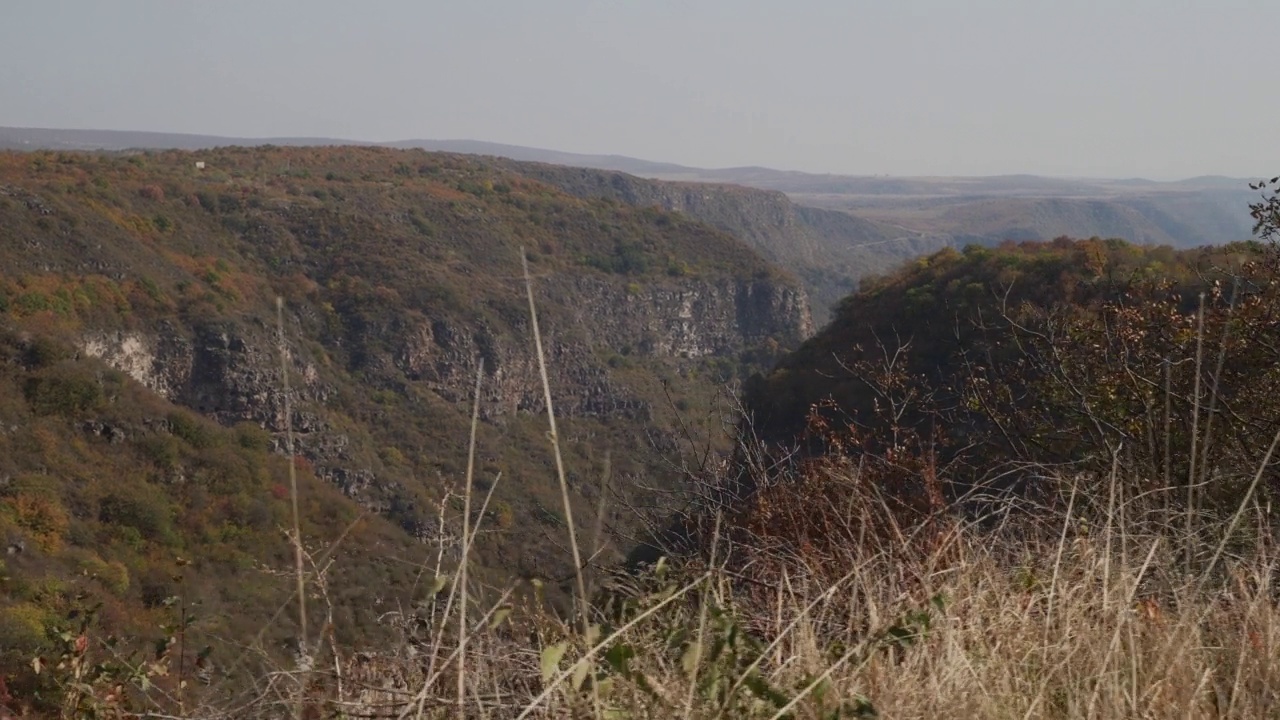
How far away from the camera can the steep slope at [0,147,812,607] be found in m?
33.3

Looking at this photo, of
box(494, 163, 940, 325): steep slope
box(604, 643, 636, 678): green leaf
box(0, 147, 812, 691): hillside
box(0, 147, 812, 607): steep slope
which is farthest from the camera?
box(494, 163, 940, 325): steep slope

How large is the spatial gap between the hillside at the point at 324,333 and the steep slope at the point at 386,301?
0.39ft

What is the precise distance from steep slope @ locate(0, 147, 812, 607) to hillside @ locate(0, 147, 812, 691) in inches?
4.7

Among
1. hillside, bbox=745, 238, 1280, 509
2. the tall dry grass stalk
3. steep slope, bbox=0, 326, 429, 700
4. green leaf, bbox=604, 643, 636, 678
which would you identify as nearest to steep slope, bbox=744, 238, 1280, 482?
hillside, bbox=745, 238, 1280, 509

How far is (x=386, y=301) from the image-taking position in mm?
45469

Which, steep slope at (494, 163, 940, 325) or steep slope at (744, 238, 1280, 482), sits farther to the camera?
steep slope at (494, 163, 940, 325)

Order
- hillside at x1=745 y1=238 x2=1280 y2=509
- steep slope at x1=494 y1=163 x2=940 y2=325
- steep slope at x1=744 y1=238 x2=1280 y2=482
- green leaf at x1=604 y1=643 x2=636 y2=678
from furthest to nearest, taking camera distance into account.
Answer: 1. steep slope at x1=494 y1=163 x2=940 y2=325
2. steep slope at x1=744 y1=238 x2=1280 y2=482
3. hillside at x1=745 y1=238 x2=1280 y2=509
4. green leaf at x1=604 y1=643 x2=636 y2=678

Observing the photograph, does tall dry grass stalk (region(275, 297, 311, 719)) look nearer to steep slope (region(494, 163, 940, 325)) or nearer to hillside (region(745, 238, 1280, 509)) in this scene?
hillside (region(745, 238, 1280, 509))

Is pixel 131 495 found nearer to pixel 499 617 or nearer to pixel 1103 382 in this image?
pixel 1103 382

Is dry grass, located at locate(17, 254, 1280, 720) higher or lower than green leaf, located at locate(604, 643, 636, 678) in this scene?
lower

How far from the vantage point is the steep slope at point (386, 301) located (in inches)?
1312

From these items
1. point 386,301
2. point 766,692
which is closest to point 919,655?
point 766,692

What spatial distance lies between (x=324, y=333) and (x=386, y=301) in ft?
10.3

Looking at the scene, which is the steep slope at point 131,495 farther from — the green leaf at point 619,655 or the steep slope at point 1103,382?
the green leaf at point 619,655
